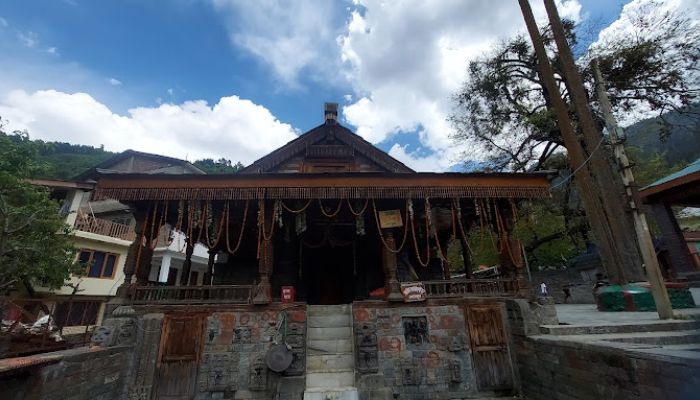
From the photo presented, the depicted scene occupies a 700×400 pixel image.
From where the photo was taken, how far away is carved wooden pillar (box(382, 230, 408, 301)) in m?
8.24

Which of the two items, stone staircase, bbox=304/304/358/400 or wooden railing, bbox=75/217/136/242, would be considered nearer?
stone staircase, bbox=304/304/358/400

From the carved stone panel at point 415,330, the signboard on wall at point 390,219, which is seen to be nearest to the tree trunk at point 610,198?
the signboard on wall at point 390,219

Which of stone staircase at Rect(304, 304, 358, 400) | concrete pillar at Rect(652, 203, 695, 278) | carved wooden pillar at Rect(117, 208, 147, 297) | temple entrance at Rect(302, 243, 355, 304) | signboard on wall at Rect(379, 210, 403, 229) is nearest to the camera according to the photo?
stone staircase at Rect(304, 304, 358, 400)

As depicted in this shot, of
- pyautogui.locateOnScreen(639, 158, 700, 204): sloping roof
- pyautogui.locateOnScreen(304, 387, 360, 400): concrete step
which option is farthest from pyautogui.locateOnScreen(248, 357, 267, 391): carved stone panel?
pyautogui.locateOnScreen(639, 158, 700, 204): sloping roof

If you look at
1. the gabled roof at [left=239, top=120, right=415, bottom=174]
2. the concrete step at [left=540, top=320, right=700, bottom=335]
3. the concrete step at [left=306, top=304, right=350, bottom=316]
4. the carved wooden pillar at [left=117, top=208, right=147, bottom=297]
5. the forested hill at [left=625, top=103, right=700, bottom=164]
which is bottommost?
the concrete step at [left=540, top=320, right=700, bottom=335]

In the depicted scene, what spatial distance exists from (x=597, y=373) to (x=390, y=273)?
4732 millimetres

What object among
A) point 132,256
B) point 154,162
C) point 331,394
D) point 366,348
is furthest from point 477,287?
point 154,162

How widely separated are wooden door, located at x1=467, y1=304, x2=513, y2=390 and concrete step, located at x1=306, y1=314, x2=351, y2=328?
3.37m

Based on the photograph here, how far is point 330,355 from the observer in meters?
7.66

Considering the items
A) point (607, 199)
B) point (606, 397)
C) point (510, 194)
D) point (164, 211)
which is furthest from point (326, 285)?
point (607, 199)

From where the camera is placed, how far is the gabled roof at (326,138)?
1221 cm

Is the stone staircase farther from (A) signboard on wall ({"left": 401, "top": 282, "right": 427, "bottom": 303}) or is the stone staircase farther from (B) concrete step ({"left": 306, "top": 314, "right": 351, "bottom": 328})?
(A) signboard on wall ({"left": 401, "top": 282, "right": 427, "bottom": 303})

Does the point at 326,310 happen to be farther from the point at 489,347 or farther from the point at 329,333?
the point at 489,347

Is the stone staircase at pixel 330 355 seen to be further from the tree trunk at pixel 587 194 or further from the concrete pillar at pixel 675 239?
the concrete pillar at pixel 675 239
